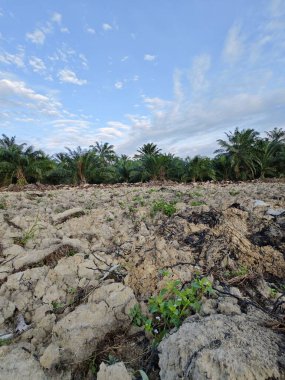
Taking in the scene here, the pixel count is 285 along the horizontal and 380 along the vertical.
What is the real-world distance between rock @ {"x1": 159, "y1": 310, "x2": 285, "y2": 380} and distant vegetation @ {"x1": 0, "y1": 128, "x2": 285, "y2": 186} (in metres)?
16.3

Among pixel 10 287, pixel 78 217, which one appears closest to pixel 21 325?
pixel 10 287

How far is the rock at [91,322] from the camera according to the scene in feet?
6.41

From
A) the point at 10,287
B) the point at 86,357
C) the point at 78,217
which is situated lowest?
the point at 86,357

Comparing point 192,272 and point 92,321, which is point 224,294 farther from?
point 92,321

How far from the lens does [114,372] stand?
5.59 ft

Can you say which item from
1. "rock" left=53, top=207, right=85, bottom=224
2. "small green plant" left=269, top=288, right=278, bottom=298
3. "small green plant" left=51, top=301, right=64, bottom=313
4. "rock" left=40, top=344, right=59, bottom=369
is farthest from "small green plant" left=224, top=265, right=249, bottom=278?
"rock" left=53, top=207, right=85, bottom=224

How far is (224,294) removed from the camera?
228 centimetres

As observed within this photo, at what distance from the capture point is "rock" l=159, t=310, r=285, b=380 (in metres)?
1.49

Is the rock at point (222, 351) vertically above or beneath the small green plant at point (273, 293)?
above

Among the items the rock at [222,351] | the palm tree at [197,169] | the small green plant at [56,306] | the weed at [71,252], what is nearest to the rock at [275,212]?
the rock at [222,351]

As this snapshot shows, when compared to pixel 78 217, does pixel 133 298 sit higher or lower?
lower

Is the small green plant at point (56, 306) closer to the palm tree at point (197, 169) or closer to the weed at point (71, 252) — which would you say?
the weed at point (71, 252)

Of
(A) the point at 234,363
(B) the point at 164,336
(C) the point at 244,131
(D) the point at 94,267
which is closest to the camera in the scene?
(A) the point at 234,363

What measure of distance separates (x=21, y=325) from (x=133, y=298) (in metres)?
0.85
